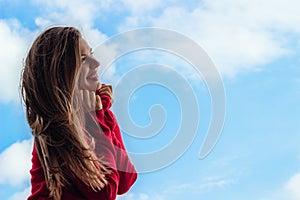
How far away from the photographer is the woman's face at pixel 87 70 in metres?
1.00

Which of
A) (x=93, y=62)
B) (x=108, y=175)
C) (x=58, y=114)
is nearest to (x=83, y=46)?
(x=93, y=62)

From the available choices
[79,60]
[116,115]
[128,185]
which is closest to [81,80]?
[79,60]

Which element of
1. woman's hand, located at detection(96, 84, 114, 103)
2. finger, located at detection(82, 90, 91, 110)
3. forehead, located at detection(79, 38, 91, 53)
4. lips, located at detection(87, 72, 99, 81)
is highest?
forehead, located at detection(79, 38, 91, 53)

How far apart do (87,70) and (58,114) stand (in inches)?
5.3

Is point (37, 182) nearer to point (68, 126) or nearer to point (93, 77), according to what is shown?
point (68, 126)

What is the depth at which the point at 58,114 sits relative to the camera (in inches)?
37.7

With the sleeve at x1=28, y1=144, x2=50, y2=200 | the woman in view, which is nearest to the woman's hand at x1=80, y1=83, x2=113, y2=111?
the woman

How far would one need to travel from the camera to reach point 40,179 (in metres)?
0.99

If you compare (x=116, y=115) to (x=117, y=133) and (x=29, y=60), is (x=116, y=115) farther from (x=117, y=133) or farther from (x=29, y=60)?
(x=29, y=60)

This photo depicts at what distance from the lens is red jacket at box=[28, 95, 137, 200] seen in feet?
3.15

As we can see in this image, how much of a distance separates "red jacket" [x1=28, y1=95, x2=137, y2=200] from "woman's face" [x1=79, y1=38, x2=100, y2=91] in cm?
6

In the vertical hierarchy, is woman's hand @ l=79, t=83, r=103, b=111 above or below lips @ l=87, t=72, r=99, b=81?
below

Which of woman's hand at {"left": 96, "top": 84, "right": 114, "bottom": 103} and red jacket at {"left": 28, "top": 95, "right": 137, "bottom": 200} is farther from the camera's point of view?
woman's hand at {"left": 96, "top": 84, "right": 114, "bottom": 103}

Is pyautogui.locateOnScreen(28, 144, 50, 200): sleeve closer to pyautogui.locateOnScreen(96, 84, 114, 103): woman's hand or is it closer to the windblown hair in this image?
the windblown hair
